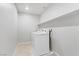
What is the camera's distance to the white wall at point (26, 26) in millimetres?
4762

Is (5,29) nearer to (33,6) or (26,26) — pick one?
(33,6)

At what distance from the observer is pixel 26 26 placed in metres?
4.93

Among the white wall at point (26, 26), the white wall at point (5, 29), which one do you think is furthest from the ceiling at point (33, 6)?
the white wall at point (5, 29)

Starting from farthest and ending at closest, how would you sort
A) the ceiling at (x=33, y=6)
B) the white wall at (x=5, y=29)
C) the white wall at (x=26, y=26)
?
the white wall at (x=26, y=26), the ceiling at (x=33, y=6), the white wall at (x=5, y=29)

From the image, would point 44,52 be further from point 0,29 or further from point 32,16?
point 32,16

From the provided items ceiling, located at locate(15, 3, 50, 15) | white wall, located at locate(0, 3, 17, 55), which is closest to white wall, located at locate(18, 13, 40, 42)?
ceiling, located at locate(15, 3, 50, 15)

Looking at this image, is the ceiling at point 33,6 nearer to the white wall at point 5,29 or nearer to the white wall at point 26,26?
the white wall at point 26,26

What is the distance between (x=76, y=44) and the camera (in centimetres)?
150

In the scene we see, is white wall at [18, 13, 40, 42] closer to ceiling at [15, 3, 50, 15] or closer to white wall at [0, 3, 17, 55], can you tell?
ceiling at [15, 3, 50, 15]

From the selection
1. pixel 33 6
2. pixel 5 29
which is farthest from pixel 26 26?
pixel 5 29

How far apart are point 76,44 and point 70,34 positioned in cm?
30

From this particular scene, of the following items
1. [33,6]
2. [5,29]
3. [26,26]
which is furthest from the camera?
[26,26]

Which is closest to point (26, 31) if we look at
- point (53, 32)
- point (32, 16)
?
point (32, 16)

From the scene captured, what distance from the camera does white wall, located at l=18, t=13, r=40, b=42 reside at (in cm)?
476
